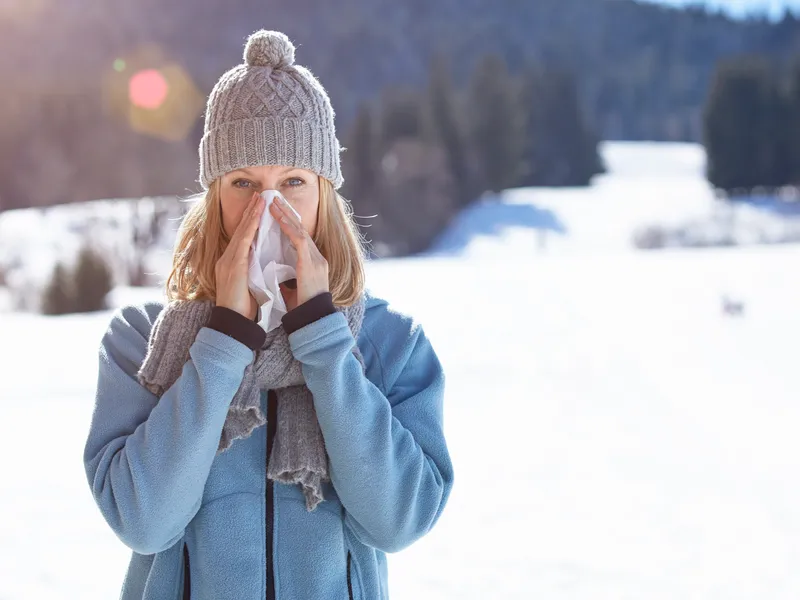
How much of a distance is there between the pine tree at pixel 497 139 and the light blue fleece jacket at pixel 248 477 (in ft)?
82.3

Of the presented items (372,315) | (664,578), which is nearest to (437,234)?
(664,578)

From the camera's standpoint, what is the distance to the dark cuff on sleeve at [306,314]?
1.11 meters

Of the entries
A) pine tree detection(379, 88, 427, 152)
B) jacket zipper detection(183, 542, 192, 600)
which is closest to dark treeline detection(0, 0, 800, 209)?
pine tree detection(379, 88, 427, 152)

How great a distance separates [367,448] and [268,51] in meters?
0.61

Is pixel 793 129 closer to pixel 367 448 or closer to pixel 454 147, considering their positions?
pixel 454 147

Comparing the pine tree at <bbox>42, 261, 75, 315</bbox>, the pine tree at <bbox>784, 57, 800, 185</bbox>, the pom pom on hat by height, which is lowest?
the pine tree at <bbox>42, 261, 75, 315</bbox>

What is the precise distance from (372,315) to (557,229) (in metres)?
24.5

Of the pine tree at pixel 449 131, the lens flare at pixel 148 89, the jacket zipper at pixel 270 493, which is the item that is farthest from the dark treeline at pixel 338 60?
the jacket zipper at pixel 270 493

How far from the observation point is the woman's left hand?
44.4 inches

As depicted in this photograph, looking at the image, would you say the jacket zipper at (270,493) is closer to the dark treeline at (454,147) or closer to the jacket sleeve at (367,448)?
the jacket sleeve at (367,448)

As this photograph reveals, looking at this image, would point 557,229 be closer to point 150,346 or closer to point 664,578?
point 664,578

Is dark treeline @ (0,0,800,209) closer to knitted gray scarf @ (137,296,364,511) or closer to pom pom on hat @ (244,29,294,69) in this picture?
pom pom on hat @ (244,29,294,69)

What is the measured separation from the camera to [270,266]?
117 cm

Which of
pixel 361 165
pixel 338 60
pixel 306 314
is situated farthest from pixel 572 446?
pixel 338 60
